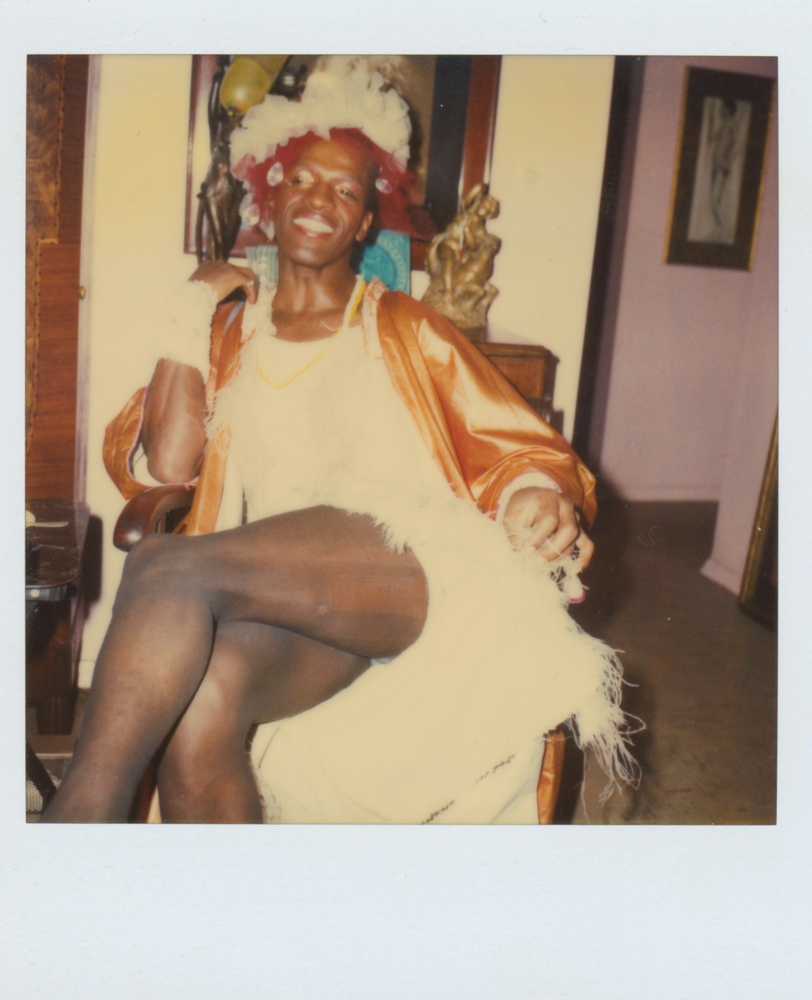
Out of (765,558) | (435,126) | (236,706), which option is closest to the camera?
(236,706)

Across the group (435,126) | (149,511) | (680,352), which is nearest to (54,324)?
(149,511)

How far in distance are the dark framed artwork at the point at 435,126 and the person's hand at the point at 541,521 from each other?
40 centimetres

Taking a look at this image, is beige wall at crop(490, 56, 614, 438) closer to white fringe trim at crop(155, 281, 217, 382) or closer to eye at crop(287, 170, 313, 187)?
eye at crop(287, 170, 313, 187)

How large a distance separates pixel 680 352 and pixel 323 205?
24.3 inches

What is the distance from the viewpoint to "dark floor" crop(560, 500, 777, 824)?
1454 mm

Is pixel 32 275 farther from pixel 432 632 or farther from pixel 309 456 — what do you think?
pixel 432 632

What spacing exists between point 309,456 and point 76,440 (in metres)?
0.37

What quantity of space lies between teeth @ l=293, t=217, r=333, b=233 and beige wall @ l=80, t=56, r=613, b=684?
0.16 metres

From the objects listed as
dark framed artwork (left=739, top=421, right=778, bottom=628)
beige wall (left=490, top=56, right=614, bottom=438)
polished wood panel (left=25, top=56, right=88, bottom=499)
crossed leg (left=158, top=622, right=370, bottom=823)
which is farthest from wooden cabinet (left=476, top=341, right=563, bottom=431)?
polished wood panel (left=25, top=56, right=88, bottom=499)

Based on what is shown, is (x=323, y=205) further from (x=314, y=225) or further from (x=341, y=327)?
(x=341, y=327)

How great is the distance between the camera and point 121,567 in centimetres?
140

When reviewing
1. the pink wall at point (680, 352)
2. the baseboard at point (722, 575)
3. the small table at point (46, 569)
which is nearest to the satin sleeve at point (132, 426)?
the small table at point (46, 569)

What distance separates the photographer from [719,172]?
4.87ft
